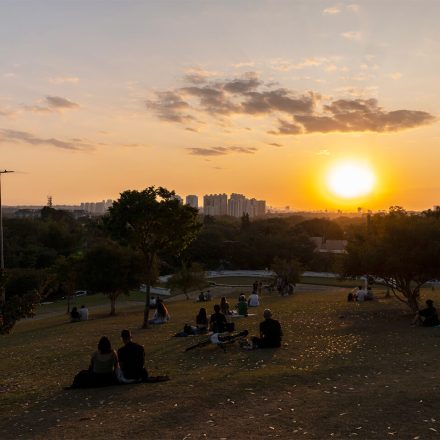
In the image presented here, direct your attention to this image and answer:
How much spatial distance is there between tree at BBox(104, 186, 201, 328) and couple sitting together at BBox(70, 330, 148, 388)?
1379cm

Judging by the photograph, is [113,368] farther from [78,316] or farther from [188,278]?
[188,278]

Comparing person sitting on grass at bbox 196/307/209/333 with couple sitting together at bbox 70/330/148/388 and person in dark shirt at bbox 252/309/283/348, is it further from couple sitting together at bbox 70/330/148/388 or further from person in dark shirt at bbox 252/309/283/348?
couple sitting together at bbox 70/330/148/388

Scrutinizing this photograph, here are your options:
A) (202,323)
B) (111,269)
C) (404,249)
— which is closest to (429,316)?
(404,249)

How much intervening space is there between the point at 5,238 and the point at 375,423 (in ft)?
284

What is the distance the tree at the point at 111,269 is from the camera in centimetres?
3978

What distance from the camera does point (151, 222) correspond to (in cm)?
2684

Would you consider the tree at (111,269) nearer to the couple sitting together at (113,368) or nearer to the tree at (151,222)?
the tree at (151,222)

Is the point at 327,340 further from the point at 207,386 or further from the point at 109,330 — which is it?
the point at 109,330

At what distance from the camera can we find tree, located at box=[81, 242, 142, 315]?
3978 cm

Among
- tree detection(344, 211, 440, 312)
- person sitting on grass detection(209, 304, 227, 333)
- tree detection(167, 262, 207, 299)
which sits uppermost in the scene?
tree detection(344, 211, 440, 312)

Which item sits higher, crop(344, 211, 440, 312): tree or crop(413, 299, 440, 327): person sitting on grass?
crop(344, 211, 440, 312): tree

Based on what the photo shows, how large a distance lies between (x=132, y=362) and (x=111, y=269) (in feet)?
91.1

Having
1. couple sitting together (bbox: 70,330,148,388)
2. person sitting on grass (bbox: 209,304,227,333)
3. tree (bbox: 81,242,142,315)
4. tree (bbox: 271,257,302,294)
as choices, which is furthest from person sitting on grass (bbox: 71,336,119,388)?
tree (bbox: 271,257,302,294)

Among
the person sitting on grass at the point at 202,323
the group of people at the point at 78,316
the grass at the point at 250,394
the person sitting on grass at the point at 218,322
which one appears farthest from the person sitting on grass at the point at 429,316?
the group of people at the point at 78,316
